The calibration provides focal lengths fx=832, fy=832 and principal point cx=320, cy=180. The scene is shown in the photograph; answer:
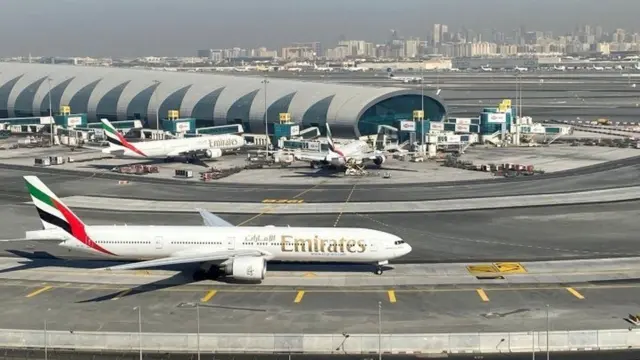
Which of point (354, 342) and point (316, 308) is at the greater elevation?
point (354, 342)

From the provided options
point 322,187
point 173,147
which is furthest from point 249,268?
point 173,147

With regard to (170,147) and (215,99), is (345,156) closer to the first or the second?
(170,147)

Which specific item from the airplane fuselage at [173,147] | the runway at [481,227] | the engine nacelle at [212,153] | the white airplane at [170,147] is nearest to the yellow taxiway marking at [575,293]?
the runway at [481,227]

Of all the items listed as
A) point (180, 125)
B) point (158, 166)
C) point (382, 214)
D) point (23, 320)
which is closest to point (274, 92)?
point (180, 125)

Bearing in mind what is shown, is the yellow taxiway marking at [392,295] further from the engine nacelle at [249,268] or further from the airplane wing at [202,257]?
the airplane wing at [202,257]

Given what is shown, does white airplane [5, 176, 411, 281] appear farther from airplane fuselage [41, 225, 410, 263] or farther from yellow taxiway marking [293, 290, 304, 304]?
yellow taxiway marking [293, 290, 304, 304]

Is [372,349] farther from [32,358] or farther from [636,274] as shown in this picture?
[636,274]

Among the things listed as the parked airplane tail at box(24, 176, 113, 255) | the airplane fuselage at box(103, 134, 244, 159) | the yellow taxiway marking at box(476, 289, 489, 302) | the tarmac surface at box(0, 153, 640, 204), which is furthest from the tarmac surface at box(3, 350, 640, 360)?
the airplane fuselage at box(103, 134, 244, 159)

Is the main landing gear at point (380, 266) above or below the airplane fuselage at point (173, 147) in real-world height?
below
